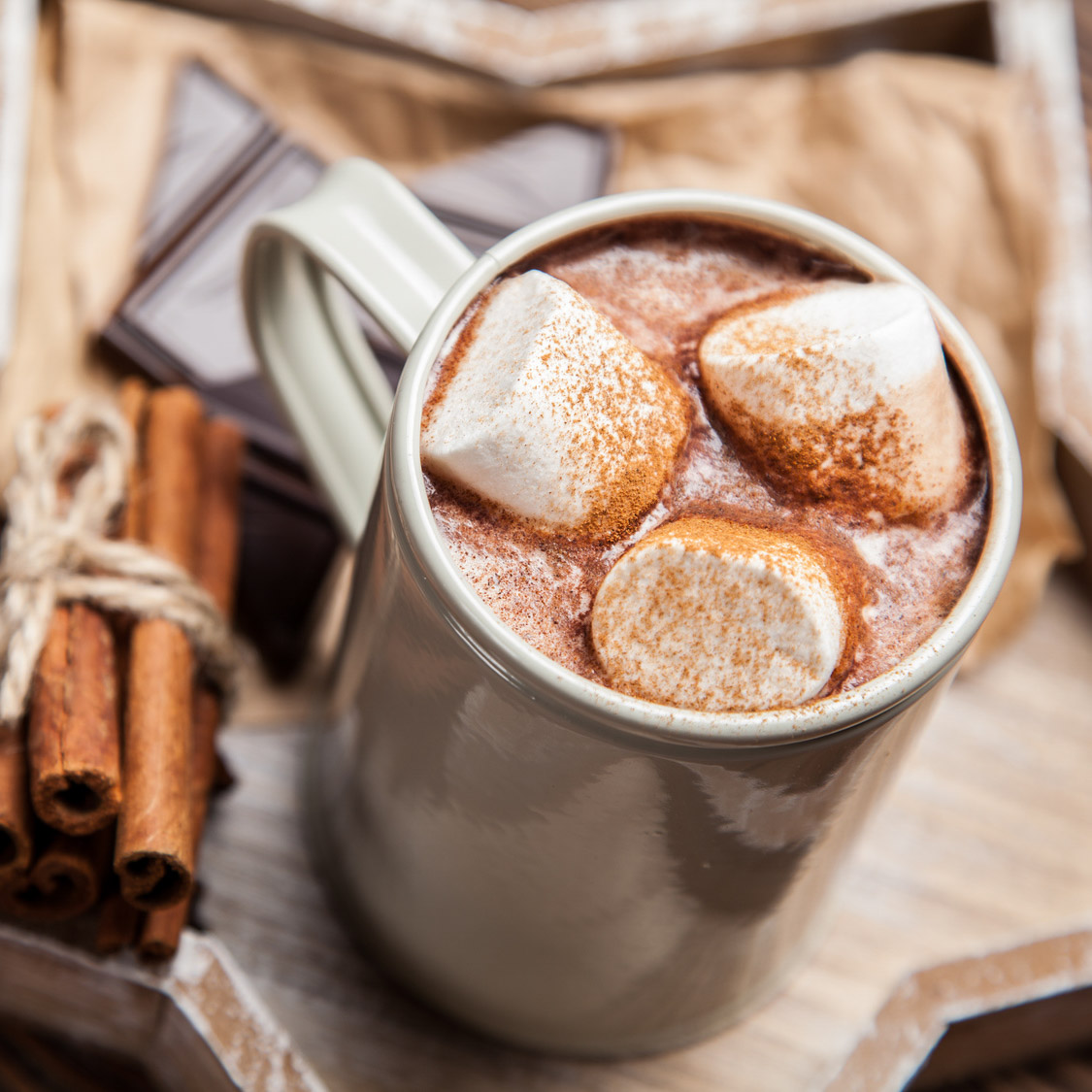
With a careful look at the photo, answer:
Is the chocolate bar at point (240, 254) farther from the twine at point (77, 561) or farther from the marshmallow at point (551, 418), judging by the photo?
the marshmallow at point (551, 418)

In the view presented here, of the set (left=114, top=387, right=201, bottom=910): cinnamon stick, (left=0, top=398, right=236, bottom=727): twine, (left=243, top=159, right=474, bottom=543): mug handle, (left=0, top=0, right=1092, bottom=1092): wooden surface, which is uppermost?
(left=243, top=159, right=474, bottom=543): mug handle

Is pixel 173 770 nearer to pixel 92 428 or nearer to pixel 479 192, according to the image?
pixel 92 428

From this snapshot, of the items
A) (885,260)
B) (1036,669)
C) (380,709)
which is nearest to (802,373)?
(885,260)

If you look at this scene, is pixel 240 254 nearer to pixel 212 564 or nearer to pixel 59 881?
pixel 212 564

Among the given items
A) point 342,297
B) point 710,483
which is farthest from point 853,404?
point 342,297

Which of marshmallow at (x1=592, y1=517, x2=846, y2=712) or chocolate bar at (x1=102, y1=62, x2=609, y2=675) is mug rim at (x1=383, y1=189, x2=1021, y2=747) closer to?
marshmallow at (x1=592, y1=517, x2=846, y2=712)

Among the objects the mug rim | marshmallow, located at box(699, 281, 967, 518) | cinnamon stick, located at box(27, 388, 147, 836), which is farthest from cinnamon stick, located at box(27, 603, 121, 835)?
marshmallow, located at box(699, 281, 967, 518)

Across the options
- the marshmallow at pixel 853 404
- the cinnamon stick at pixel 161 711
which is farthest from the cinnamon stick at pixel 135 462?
the marshmallow at pixel 853 404
